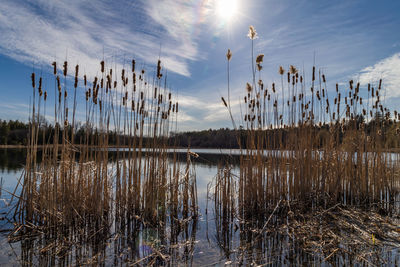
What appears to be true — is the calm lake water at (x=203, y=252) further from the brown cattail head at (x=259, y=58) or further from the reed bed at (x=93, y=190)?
the brown cattail head at (x=259, y=58)

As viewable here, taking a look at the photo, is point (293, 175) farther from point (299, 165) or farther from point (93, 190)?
point (93, 190)

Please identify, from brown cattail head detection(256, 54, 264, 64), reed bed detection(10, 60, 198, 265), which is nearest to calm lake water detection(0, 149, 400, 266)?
reed bed detection(10, 60, 198, 265)

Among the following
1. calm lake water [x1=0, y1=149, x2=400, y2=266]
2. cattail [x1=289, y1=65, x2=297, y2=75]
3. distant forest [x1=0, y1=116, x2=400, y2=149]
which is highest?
cattail [x1=289, y1=65, x2=297, y2=75]

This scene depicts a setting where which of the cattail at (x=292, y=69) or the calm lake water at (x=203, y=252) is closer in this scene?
the calm lake water at (x=203, y=252)

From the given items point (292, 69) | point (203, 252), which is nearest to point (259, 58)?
point (292, 69)

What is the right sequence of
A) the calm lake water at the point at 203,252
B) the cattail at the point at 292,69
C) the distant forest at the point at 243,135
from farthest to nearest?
the cattail at the point at 292,69 → the distant forest at the point at 243,135 → the calm lake water at the point at 203,252

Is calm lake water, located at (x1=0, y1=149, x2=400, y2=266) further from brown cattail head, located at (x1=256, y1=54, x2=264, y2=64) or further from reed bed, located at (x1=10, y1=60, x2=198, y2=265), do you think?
brown cattail head, located at (x1=256, y1=54, x2=264, y2=64)

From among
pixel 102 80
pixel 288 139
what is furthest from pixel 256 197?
pixel 102 80

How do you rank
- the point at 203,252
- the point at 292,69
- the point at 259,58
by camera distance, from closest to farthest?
the point at 203,252 < the point at 259,58 < the point at 292,69

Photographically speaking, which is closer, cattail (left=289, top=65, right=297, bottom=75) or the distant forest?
the distant forest

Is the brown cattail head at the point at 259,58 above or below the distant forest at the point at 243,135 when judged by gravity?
above

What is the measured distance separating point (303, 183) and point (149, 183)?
2748 mm

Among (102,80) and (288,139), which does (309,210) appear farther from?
(102,80)

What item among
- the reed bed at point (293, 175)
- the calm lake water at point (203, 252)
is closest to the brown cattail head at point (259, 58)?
the reed bed at point (293, 175)
